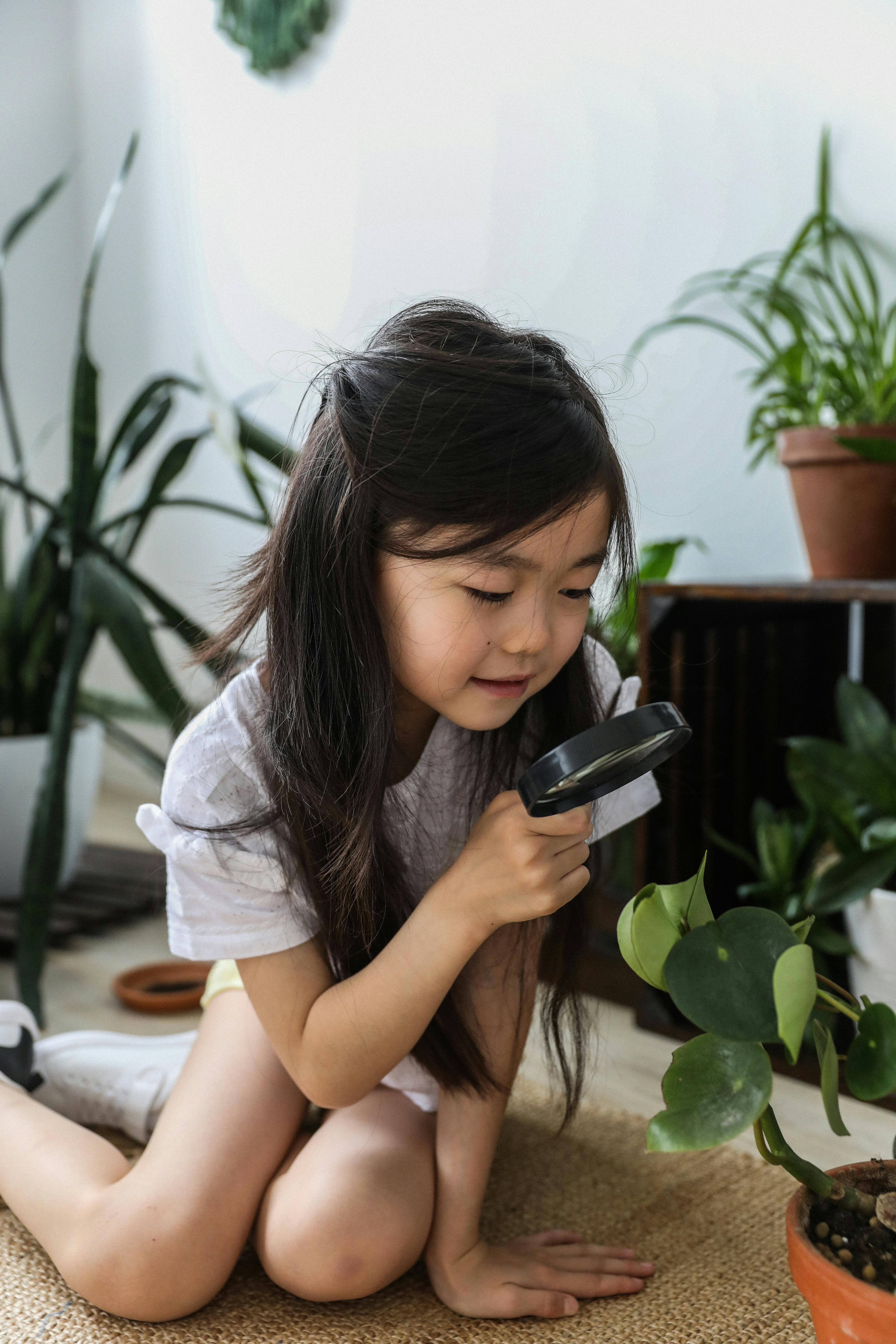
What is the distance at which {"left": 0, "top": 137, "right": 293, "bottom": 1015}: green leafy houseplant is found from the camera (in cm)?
131

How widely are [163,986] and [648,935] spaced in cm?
97

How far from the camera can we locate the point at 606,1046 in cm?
125

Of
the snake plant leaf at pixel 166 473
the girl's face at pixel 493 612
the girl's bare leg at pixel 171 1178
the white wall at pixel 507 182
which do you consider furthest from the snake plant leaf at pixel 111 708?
the girl's face at pixel 493 612

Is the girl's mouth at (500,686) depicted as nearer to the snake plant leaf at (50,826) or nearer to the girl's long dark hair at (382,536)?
the girl's long dark hair at (382,536)

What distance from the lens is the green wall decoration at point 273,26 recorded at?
1.96m

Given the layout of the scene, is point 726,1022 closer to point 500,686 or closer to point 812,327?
point 500,686

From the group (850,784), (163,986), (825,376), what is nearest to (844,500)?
(825,376)

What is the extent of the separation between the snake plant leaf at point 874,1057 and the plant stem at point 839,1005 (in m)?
0.01

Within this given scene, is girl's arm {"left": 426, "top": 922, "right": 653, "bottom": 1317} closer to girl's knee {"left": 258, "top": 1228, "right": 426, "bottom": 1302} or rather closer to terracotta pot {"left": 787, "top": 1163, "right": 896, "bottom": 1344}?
girl's knee {"left": 258, "top": 1228, "right": 426, "bottom": 1302}

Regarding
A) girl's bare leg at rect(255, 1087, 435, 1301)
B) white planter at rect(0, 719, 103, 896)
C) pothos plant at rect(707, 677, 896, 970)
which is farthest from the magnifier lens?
white planter at rect(0, 719, 103, 896)

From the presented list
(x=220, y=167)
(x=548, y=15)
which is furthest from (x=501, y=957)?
(x=220, y=167)

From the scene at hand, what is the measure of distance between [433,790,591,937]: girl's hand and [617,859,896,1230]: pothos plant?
0.11 metres

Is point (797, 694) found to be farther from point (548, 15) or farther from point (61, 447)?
point (61, 447)

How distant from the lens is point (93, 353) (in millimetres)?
2627
